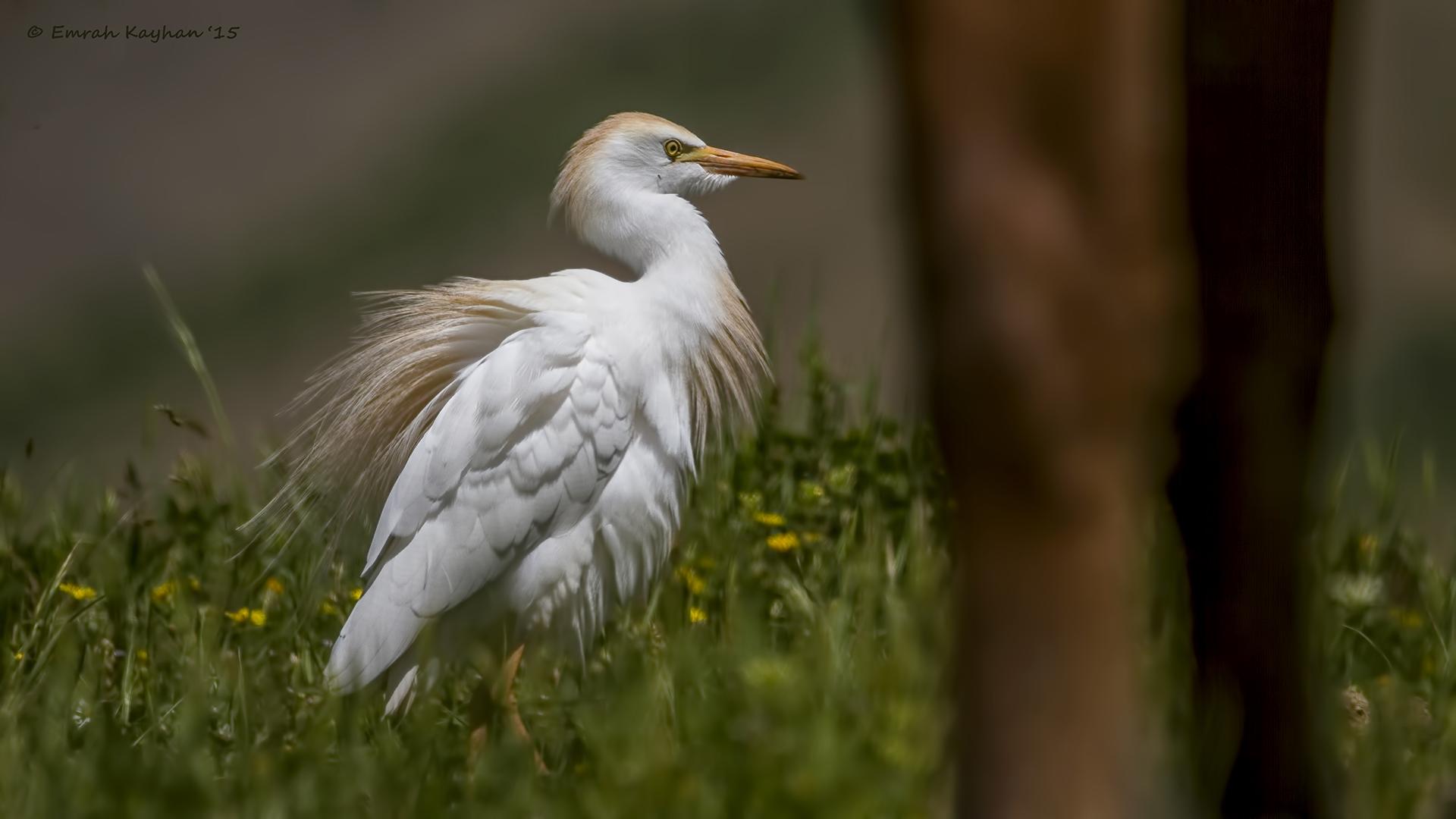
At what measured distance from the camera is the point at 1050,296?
2.96 ft

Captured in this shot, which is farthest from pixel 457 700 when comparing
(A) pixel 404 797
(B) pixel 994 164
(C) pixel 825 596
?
(B) pixel 994 164

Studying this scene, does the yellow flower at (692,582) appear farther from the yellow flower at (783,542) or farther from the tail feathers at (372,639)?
the tail feathers at (372,639)

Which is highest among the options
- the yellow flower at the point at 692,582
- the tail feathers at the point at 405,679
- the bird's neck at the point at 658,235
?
the bird's neck at the point at 658,235

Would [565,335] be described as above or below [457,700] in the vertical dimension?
above

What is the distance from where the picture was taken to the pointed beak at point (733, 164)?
10.1ft

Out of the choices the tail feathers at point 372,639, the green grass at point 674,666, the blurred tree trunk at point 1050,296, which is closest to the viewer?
the blurred tree trunk at point 1050,296

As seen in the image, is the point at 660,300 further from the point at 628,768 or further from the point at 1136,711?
the point at 1136,711

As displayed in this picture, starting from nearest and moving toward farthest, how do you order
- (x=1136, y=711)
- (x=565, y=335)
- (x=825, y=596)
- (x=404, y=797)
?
1. (x=1136, y=711)
2. (x=404, y=797)
3. (x=565, y=335)
4. (x=825, y=596)

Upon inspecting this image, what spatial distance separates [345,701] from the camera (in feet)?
7.97

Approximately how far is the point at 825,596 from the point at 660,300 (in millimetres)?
726

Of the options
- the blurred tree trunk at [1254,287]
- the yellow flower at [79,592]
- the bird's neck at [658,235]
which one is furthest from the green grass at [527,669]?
the bird's neck at [658,235]

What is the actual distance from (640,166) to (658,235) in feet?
0.66

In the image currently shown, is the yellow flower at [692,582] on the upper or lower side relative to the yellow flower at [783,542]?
lower

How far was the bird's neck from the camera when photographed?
9.46 ft
